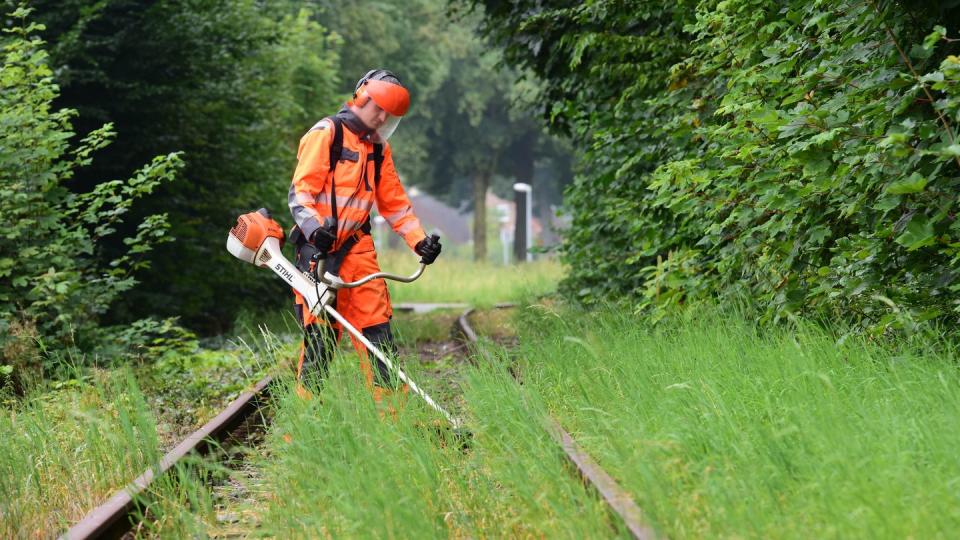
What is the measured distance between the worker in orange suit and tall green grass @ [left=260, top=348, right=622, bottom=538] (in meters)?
0.74

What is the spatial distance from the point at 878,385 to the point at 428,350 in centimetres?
880

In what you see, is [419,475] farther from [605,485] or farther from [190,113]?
[190,113]

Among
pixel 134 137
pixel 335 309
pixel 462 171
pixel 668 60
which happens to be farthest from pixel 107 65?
pixel 462 171

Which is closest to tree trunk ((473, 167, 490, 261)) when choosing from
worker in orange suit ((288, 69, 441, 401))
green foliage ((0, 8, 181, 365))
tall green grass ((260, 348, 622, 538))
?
green foliage ((0, 8, 181, 365))

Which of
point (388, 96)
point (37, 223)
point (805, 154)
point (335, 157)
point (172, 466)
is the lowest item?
point (172, 466)

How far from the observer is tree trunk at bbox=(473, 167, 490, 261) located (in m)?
53.7

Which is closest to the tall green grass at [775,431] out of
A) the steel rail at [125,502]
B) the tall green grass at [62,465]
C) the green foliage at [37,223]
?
the steel rail at [125,502]

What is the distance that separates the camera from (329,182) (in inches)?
268

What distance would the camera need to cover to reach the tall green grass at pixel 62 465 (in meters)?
5.43

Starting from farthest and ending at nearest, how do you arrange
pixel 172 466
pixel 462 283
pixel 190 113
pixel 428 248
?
pixel 462 283
pixel 190 113
pixel 428 248
pixel 172 466

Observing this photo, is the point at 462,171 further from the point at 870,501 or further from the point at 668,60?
the point at 870,501

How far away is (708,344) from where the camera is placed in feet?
21.7

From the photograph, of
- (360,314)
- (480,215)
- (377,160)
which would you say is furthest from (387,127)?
(480,215)

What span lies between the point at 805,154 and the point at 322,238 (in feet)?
8.26
